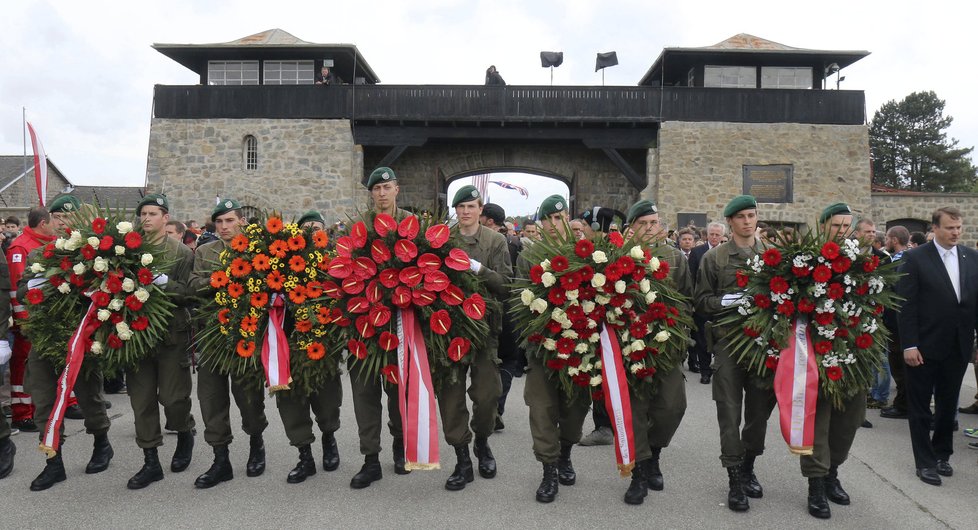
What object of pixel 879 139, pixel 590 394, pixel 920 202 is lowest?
pixel 590 394

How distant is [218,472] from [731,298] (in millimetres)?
3681

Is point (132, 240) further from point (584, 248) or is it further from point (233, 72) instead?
point (233, 72)

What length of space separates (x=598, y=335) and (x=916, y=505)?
7.73ft

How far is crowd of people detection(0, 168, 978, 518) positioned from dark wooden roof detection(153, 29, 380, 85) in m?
17.3

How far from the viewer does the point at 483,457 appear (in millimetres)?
4891

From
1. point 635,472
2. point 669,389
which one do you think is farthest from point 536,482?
point 669,389

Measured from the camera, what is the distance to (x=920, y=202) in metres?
22.5

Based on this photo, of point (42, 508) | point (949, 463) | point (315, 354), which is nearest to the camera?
point (42, 508)

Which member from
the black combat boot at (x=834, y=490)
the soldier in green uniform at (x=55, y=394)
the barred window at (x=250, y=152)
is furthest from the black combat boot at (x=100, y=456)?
the barred window at (x=250, y=152)

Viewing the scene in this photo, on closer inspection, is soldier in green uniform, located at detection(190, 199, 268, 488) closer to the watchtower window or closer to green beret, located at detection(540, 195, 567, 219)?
green beret, located at detection(540, 195, 567, 219)

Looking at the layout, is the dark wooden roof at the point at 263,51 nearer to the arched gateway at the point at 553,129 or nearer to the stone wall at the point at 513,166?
the arched gateway at the point at 553,129

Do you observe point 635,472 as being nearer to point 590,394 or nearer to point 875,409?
point 590,394

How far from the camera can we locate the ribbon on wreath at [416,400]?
4355 mm

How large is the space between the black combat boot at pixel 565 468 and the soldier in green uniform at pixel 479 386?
1.59 feet
